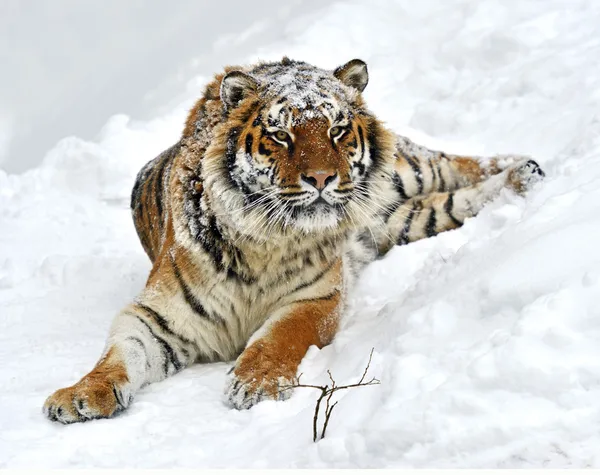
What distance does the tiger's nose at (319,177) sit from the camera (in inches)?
131

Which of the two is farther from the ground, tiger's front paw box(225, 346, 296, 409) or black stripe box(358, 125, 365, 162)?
black stripe box(358, 125, 365, 162)

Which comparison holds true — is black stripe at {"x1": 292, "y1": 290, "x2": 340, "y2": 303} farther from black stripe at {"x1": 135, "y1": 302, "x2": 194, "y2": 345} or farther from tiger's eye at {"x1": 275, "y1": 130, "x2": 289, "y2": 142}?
tiger's eye at {"x1": 275, "y1": 130, "x2": 289, "y2": 142}

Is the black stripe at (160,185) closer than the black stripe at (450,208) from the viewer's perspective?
Yes

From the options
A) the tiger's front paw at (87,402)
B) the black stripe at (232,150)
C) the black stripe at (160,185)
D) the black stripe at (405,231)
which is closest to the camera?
the tiger's front paw at (87,402)

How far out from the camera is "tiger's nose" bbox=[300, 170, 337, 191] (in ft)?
10.9

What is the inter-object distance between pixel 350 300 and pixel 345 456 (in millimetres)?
2137

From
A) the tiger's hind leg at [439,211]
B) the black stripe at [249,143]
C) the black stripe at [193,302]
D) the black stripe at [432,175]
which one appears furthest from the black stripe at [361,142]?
the black stripe at [432,175]

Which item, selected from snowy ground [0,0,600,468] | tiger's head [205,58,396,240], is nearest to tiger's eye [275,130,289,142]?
tiger's head [205,58,396,240]

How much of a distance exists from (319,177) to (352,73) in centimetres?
80

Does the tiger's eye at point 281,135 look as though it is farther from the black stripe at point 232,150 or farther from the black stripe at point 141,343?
the black stripe at point 141,343

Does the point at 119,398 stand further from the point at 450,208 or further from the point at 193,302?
the point at 450,208

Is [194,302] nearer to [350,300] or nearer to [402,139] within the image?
[350,300]

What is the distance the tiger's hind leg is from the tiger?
1.16 meters

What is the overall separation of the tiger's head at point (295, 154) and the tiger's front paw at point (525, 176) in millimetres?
1192
